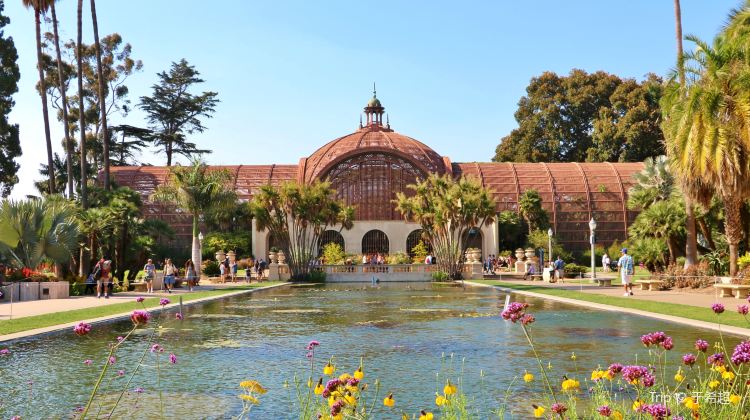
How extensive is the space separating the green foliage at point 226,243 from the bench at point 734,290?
3680 centimetres

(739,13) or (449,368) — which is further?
(739,13)

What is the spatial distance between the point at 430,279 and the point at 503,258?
12235 mm

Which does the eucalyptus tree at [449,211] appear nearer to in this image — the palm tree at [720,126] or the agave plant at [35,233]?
the palm tree at [720,126]

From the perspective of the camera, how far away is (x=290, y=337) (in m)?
13.9

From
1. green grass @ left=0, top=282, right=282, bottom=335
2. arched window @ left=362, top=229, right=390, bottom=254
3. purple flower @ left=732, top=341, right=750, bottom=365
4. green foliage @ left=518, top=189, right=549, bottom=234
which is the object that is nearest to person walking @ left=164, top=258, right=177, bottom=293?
green grass @ left=0, top=282, right=282, bottom=335

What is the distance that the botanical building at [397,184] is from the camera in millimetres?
58719

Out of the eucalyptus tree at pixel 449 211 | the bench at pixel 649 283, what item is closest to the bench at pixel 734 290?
the bench at pixel 649 283

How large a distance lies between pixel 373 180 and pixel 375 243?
17.3 ft

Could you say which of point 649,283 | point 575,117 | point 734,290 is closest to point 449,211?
point 649,283

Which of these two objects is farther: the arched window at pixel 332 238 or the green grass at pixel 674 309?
the arched window at pixel 332 238

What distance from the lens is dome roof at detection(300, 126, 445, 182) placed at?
58000 mm

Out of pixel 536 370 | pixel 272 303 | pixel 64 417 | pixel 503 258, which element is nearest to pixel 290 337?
pixel 536 370

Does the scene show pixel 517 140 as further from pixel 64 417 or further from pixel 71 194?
pixel 64 417

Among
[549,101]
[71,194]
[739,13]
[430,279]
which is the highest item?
[549,101]
